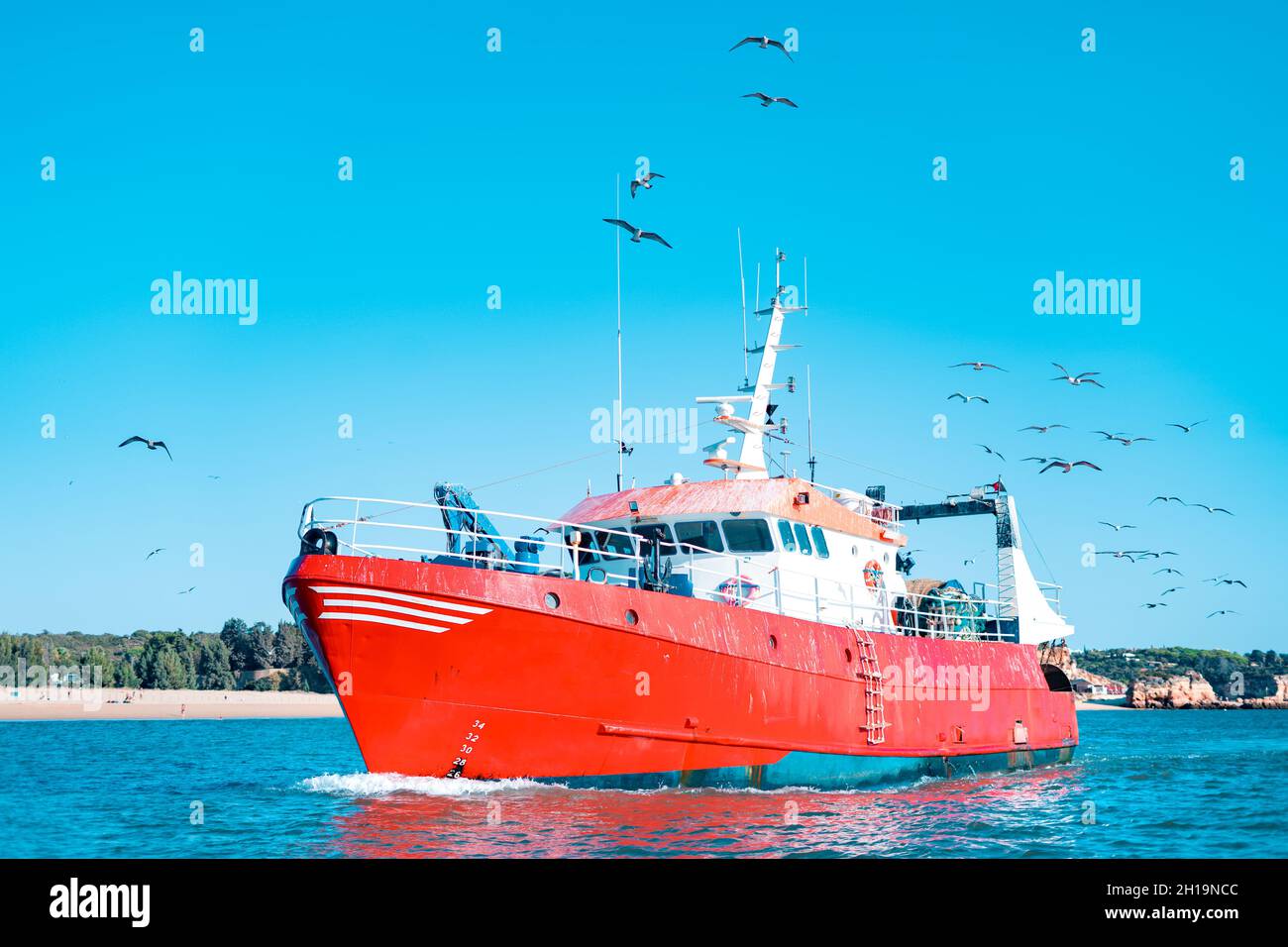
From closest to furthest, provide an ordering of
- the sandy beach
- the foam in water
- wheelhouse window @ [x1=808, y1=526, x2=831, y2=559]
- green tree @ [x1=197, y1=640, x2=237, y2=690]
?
the foam in water < wheelhouse window @ [x1=808, y1=526, x2=831, y2=559] < the sandy beach < green tree @ [x1=197, y1=640, x2=237, y2=690]

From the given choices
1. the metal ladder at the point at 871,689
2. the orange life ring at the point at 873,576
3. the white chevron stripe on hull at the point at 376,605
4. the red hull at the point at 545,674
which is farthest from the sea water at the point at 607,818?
the orange life ring at the point at 873,576

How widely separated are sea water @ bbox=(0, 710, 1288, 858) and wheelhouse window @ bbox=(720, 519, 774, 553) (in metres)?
4.34

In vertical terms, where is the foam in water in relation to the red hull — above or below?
below

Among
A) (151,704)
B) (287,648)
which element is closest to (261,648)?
(287,648)

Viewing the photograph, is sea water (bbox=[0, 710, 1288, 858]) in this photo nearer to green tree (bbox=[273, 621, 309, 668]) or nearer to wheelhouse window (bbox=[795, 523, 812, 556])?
wheelhouse window (bbox=[795, 523, 812, 556])

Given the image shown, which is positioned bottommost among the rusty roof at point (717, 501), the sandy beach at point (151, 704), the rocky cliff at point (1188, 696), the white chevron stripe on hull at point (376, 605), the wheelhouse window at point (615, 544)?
the rocky cliff at point (1188, 696)

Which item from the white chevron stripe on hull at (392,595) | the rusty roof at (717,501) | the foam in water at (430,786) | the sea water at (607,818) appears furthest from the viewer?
the rusty roof at (717,501)

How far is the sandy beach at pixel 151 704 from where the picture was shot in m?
63.6

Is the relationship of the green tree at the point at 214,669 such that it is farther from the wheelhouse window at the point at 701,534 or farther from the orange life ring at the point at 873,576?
the wheelhouse window at the point at 701,534

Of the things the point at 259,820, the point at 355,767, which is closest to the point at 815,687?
the point at 259,820

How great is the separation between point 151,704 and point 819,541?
59.4 meters

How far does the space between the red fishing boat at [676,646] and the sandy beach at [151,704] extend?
168 feet

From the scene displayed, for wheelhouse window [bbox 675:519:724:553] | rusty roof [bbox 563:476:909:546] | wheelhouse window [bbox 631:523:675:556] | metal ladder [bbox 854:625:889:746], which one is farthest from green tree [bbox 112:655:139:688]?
metal ladder [bbox 854:625:889:746]

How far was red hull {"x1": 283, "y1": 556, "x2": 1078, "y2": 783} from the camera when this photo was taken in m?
15.2
